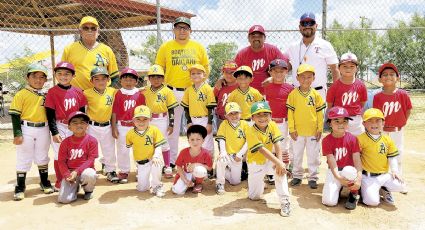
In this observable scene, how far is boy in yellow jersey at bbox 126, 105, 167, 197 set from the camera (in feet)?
14.5

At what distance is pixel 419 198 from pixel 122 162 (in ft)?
11.9

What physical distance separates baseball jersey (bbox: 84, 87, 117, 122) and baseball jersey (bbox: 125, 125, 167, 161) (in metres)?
0.48

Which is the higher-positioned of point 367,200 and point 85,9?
point 85,9

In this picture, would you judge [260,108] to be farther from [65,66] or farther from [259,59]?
[65,66]

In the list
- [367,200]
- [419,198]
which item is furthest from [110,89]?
[419,198]

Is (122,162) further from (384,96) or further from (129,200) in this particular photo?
(384,96)

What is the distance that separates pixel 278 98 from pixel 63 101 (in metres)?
2.63

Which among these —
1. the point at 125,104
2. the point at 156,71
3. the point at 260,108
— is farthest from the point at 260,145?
the point at 125,104

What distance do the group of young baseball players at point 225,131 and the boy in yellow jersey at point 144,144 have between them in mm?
12

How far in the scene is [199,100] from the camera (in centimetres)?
499

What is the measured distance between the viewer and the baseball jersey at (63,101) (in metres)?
4.37

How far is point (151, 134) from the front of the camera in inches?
178

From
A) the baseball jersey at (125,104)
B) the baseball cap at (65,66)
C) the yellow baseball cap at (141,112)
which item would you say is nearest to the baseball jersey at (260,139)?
the yellow baseball cap at (141,112)

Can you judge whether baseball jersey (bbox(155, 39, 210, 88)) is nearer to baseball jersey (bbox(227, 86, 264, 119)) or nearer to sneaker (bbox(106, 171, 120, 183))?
baseball jersey (bbox(227, 86, 264, 119))
